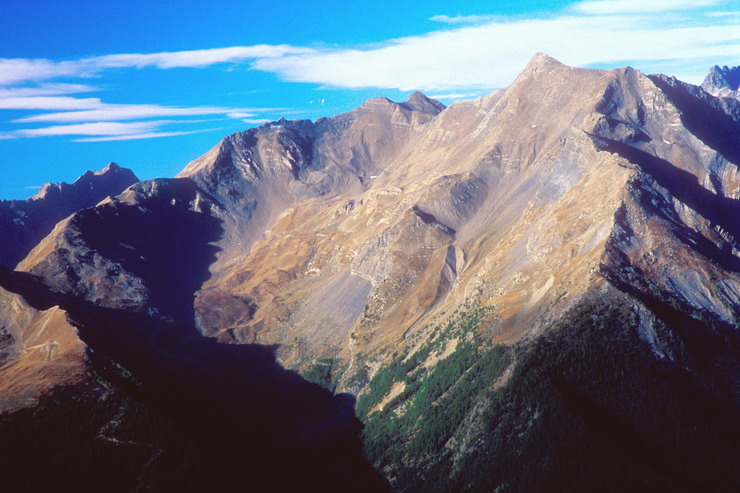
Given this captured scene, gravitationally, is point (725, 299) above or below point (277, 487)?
above

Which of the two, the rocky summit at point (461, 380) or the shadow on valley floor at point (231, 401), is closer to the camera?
the rocky summit at point (461, 380)

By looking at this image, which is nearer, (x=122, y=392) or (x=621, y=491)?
(x=621, y=491)

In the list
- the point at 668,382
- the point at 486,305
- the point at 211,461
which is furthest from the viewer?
the point at 486,305

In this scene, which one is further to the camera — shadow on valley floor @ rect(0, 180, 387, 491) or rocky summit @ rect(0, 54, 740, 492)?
shadow on valley floor @ rect(0, 180, 387, 491)

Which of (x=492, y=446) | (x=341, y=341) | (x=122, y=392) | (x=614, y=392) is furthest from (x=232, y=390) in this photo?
(x=614, y=392)

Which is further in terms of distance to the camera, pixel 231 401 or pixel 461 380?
pixel 231 401

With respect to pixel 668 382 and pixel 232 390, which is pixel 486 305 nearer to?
pixel 668 382

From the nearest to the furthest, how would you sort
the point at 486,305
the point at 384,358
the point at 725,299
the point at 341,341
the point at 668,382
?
the point at 668,382 < the point at 725,299 < the point at 486,305 < the point at 384,358 < the point at 341,341

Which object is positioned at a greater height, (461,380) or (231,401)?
(461,380)

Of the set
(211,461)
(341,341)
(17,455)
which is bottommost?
(341,341)

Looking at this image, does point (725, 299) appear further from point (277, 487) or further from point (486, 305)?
point (277, 487)
